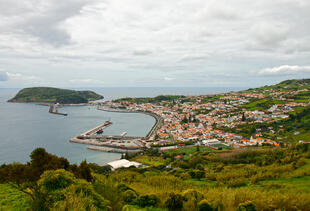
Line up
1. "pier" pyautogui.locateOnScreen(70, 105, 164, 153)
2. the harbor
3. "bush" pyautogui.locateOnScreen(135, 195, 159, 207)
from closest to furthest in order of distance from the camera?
"bush" pyautogui.locateOnScreen(135, 195, 159, 207)
the harbor
"pier" pyautogui.locateOnScreen(70, 105, 164, 153)

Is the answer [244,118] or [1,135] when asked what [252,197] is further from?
[1,135]

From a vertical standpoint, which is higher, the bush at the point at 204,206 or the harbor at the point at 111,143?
the bush at the point at 204,206

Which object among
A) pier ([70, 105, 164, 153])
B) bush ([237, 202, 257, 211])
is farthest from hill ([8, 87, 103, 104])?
bush ([237, 202, 257, 211])

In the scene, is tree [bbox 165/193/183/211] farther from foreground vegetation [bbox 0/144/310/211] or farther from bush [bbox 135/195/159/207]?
bush [bbox 135/195/159/207]

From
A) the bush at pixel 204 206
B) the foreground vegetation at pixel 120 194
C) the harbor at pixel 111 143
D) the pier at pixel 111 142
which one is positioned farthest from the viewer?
the pier at pixel 111 142

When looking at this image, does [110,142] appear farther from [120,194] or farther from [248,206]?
[248,206]

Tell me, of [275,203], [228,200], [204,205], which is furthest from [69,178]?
[275,203]

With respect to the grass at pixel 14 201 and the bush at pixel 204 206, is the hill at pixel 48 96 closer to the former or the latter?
the grass at pixel 14 201

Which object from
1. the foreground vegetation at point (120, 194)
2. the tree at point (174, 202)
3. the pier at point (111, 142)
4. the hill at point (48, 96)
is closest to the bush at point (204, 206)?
the foreground vegetation at point (120, 194)

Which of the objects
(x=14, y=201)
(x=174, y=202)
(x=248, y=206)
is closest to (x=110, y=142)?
(x=14, y=201)

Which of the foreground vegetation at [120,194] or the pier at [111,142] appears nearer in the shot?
the foreground vegetation at [120,194]

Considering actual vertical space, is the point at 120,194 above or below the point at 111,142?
above
